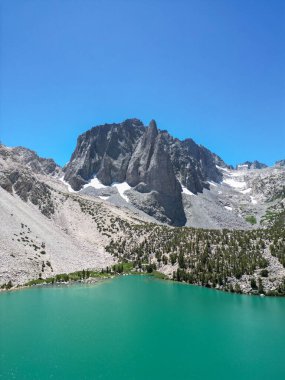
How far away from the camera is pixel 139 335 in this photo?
3659 cm

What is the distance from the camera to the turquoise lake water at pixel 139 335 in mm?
28328

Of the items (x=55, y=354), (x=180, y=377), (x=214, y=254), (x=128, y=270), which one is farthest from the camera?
(x=128, y=270)

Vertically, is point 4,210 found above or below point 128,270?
above

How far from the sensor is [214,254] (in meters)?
71.9

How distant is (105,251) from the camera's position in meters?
92.1

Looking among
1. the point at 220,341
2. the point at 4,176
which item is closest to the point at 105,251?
the point at 4,176

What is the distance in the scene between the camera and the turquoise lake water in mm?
28328

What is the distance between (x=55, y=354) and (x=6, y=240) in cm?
4060

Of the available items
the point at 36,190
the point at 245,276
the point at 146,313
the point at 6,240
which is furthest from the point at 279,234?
the point at 36,190

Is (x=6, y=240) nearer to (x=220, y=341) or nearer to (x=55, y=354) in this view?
(x=55, y=354)

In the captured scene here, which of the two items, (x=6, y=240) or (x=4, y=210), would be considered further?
(x=4, y=210)

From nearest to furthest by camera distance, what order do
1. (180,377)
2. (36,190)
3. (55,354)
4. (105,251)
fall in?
(180,377) < (55,354) < (105,251) < (36,190)

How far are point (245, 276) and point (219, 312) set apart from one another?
16.7m

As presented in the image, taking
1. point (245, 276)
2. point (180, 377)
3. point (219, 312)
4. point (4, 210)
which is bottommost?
point (180, 377)
